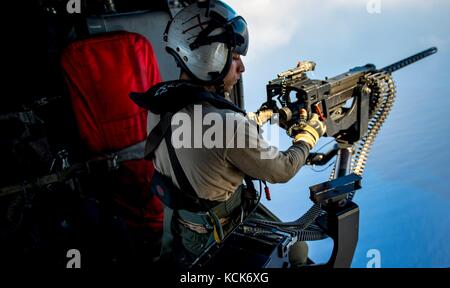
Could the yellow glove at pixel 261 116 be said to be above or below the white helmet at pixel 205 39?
below

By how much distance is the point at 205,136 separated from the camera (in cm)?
129

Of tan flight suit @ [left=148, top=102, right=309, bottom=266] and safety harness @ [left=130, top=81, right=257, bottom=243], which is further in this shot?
safety harness @ [left=130, top=81, right=257, bottom=243]

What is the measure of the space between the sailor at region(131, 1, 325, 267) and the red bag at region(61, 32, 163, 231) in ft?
3.50

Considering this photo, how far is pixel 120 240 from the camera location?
2426 mm

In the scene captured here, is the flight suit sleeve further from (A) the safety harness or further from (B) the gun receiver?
(B) the gun receiver

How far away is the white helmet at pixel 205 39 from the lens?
144cm

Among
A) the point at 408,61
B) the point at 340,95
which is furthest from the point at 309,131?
the point at 408,61

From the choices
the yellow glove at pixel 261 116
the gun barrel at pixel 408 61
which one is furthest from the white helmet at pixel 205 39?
the gun barrel at pixel 408 61

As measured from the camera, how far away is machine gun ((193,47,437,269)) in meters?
1.36

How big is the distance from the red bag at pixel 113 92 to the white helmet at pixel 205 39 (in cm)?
122

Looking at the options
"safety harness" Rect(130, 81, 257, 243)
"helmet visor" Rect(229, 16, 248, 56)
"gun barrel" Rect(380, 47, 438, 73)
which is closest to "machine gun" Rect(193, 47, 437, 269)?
"gun barrel" Rect(380, 47, 438, 73)

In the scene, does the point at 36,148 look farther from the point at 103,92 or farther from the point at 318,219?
the point at 318,219

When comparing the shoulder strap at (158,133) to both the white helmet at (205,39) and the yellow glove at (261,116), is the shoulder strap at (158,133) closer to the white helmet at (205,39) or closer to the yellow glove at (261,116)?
the white helmet at (205,39)
